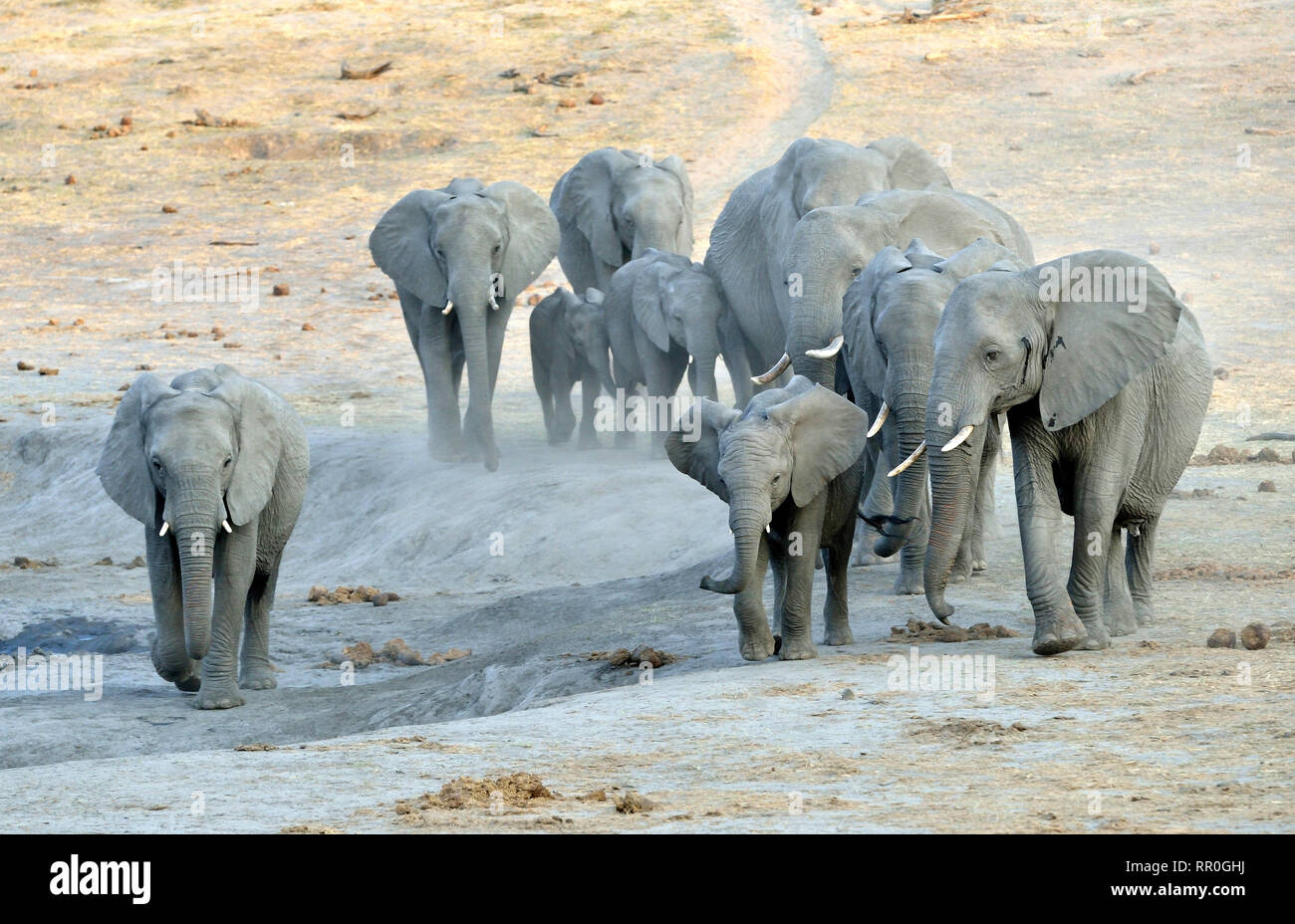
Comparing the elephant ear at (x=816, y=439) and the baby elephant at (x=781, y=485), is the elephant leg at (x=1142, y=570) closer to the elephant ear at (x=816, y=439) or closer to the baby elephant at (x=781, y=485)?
the baby elephant at (x=781, y=485)

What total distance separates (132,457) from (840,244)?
4316 millimetres

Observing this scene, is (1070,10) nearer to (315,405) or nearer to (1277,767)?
(315,405)

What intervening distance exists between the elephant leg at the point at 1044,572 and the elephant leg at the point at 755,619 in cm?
126

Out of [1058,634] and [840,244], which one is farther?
[840,244]

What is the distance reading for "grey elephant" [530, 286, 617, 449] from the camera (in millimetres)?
18156

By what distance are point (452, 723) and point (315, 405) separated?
12.5m

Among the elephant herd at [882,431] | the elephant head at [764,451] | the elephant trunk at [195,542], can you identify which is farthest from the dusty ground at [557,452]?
the elephant head at [764,451]

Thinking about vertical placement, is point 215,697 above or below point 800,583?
below

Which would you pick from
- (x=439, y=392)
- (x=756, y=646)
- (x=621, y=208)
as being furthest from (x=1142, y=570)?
(x=621, y=208)

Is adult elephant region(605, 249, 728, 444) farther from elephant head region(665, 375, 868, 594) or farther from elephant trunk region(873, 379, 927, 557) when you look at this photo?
elephant head region(665, 375, 868, 594)

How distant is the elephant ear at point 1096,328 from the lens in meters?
9.16

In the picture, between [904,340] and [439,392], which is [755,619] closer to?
[904,340]

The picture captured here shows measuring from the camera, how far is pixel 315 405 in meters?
20.9

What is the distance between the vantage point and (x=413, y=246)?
17.6m
